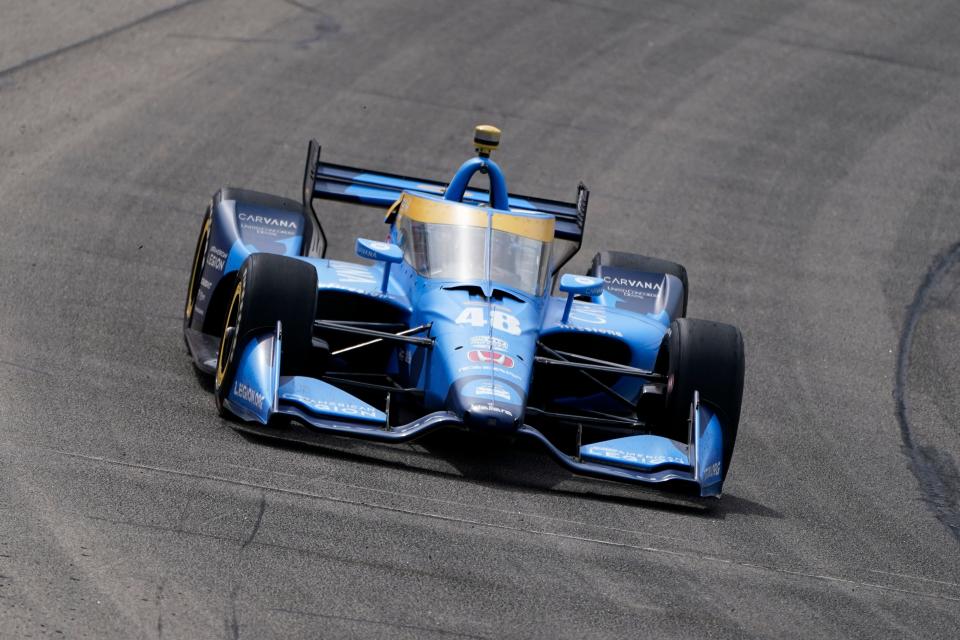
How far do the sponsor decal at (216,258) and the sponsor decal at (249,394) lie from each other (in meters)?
1.95

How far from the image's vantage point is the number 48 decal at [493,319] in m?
8.89

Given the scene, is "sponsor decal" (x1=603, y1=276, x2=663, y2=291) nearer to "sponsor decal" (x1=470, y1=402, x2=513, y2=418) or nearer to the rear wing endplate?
the rear wing endplate

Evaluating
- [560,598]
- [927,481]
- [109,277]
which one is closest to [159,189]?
[109,277]

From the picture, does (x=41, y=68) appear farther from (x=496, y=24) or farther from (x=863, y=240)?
(x=863, y=240)

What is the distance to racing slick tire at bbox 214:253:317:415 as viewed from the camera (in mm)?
8633

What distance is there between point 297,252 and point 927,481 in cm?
445

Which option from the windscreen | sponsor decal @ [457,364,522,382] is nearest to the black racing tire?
the windscreen

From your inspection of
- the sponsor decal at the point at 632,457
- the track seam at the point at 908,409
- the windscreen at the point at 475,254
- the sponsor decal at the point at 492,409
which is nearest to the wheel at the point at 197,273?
the windscreen at the point at 475,254

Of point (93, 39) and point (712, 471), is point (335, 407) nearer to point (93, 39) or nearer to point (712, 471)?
point (712, 471)

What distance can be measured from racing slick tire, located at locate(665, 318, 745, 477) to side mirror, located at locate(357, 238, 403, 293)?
5.68 feet

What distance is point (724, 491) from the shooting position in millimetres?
9016

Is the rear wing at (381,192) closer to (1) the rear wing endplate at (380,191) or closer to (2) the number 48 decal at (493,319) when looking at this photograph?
(1) the rear wing endplate at (380,191)

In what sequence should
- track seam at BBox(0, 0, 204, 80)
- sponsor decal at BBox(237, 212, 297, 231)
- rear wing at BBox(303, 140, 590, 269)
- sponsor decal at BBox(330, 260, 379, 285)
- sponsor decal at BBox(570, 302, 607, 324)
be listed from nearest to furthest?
1. sponsor decal at BBox(330, 260, 379, 285)
2. sponsor decal at BBox(570, 302, 607, 324)
3. sponsor decal at BBox(237, 212, 297, 231)
4. rear wing at BBox(303, 140, 590, 269)
5. track seam at BBox(0, 0, 204, 80)

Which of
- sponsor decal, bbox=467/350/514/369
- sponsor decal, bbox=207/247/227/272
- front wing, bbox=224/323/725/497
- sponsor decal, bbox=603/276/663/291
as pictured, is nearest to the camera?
front wing, bbox=224/323/725/497
